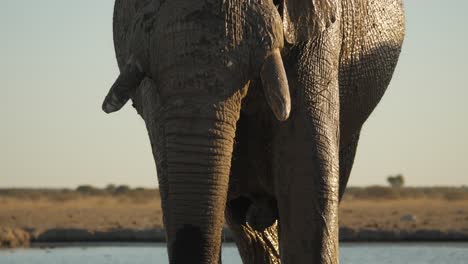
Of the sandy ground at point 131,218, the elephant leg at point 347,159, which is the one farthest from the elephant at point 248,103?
the sandy ground at point 131,218

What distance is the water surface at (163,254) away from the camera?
2199cm

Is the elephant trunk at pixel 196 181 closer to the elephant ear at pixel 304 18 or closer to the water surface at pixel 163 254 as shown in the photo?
the elephant ear at pixel 304 18

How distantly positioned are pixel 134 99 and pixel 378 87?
2043mm

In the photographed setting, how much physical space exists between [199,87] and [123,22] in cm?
174

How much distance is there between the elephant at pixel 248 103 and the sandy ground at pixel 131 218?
17.3 m

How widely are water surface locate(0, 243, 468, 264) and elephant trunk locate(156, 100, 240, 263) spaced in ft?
38.0

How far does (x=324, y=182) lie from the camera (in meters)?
10.3

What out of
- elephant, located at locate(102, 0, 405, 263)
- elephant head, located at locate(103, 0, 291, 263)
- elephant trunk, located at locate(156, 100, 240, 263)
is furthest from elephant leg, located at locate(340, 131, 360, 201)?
elephant trunk, located at locate(156, 100, 240, 263)

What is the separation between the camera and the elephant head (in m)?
9.31

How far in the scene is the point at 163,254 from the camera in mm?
24078

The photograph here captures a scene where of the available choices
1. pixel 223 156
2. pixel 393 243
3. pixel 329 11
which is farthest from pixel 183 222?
pixel 393 243

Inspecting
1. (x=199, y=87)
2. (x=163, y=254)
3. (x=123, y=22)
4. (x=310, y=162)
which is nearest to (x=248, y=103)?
(x=310, y=162)

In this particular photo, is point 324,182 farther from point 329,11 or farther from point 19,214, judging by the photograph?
point 19,214

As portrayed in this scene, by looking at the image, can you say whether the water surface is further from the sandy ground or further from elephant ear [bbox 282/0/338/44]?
elephant ear [bbox 282/0/338/44]
